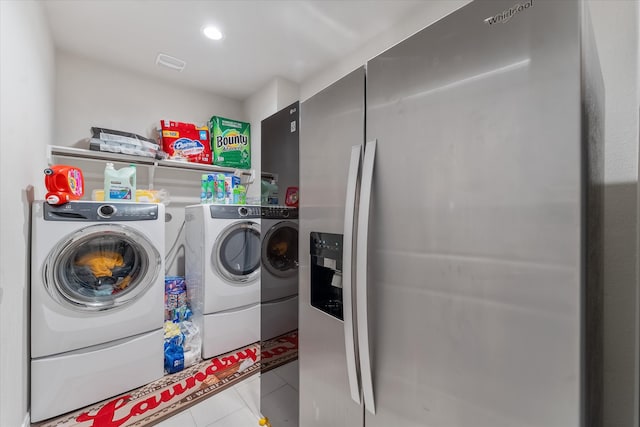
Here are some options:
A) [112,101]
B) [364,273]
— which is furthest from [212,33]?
[364,273]

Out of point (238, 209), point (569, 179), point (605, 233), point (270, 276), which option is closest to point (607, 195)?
point (605, 233)

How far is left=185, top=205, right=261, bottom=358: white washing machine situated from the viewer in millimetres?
2158

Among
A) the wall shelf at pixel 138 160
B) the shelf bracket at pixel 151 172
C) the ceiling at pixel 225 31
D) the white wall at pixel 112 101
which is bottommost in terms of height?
the shelf bracket at pixel 151 172

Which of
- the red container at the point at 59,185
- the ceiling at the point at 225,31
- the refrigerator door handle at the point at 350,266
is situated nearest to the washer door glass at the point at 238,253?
the red container at the point at 59,185

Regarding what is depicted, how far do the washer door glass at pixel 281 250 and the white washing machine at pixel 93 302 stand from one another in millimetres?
861

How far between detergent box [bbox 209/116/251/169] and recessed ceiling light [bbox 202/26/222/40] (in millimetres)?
881

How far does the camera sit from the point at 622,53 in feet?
3.20

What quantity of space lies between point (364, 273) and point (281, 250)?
0.81 meters

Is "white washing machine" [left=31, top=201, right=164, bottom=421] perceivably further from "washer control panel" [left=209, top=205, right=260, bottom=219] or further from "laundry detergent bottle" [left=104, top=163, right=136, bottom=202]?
"washer control panel" [left=209, top=205, right=260, bottom=219]

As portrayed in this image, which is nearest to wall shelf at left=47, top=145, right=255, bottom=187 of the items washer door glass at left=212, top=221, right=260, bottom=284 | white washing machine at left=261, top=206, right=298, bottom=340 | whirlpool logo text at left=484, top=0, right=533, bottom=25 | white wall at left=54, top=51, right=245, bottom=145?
white wall at left=54, top=51, right=245, bottom=145

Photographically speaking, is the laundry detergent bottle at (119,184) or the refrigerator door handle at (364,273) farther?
the laundry detergent bottle at (119,184)

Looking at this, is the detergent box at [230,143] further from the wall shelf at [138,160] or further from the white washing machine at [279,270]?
the white washing machine at [279,270]

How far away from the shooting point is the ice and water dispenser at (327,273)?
96 cm

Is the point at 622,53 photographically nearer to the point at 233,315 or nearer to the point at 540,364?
the point at 540,364
